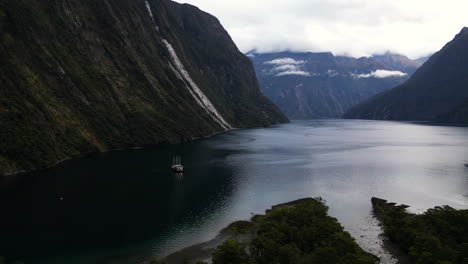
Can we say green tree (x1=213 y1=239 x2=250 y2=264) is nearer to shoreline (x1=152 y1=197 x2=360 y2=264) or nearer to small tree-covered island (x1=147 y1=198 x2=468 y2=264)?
small tree-covered island (x1=147 y1=198 x2=468 y2=264)

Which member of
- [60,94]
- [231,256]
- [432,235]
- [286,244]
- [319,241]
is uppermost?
[60,94]

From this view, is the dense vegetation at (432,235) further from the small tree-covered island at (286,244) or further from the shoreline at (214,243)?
the shoreline at (214,243)

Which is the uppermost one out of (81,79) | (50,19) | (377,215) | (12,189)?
(50,19)

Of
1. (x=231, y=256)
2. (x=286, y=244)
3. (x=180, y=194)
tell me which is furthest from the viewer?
(x=180, y=194)

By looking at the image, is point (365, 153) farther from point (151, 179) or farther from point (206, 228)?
point (206, 228)

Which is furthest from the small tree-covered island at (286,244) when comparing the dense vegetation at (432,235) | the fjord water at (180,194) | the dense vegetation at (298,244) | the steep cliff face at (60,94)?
the steep cliff face at (60,94)

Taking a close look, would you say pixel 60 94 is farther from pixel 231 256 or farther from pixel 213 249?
pixel 231 256

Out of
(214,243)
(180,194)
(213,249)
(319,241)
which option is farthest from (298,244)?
(180,194)

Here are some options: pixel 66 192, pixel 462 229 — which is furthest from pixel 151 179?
pixel 462 229
